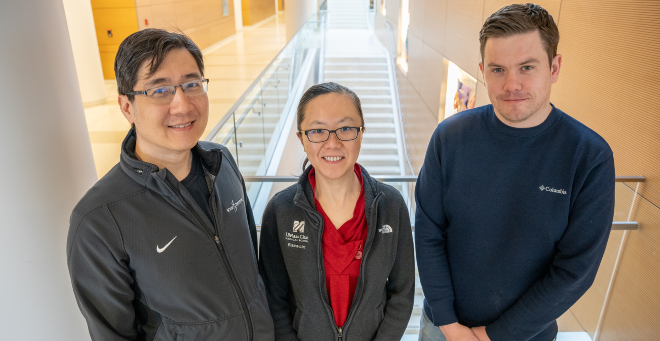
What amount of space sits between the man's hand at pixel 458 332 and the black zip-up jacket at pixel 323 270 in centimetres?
18

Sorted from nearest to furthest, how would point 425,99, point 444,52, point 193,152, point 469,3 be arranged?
1. point 193,152
2. point 469,3
3. point 444,52
4. point 425,99

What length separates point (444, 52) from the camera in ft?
20.9

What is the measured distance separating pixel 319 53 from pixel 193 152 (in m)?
14.8

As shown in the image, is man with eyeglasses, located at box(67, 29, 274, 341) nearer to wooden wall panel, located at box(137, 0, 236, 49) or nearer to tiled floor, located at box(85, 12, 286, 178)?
tiled floor, located at box(85, 12, 286, 178)

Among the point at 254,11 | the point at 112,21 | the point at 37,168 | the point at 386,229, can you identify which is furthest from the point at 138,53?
the point at 254,11

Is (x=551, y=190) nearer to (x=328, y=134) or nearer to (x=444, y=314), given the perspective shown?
(x=444, y=314)

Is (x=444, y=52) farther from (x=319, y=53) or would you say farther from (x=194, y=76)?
(x=319, y=53)

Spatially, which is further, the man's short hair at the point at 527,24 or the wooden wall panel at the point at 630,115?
the wooden wall panel at the point at 630,115

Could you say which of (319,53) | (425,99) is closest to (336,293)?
(425,99)

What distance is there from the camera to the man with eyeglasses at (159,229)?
1224 mm

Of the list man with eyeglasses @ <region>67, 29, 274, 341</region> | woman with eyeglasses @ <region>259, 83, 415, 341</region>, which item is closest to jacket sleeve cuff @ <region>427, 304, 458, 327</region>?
woman with eyeglasses @ <region>259, 83, 415, 341</region>

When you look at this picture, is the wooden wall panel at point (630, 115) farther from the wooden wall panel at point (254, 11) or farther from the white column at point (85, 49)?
the wooden wall panel at point (254, 11)

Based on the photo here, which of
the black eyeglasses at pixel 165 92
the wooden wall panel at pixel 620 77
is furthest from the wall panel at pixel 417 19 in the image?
the black eyeglasses at pixel 165 92

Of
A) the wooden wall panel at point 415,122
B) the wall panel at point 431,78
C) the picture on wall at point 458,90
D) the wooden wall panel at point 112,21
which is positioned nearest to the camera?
the picture on wall at point 458,90
